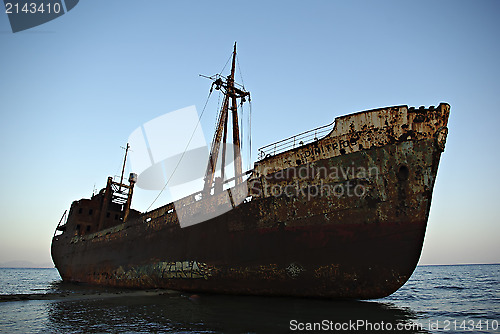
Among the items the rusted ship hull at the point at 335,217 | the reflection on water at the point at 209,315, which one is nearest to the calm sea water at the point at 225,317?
the reflection on water at the point at 209,315

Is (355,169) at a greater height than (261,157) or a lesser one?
lesser

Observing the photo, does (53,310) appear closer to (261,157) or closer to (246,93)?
(261,157)

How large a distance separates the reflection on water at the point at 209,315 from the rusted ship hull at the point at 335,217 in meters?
0.63

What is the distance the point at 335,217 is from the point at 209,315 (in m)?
4.58

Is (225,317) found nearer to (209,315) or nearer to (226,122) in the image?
(209,315)

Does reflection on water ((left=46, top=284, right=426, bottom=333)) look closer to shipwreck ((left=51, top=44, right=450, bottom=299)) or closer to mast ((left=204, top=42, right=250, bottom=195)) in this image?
shipwreck ((left=51, top=44, right=450, bottom=299))

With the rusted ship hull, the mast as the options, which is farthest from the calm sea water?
the mast

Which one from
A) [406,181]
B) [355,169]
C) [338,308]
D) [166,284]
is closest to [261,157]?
[355,169]

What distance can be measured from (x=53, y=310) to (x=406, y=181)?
1189cm

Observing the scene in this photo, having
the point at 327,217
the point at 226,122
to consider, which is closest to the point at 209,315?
the point at 327,217

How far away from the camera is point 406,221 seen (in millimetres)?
8055

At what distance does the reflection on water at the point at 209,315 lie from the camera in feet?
21.5

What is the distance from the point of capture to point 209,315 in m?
7.57

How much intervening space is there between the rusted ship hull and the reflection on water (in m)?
0.63
